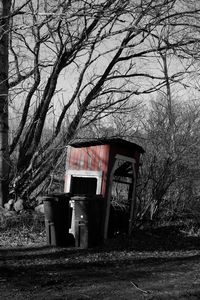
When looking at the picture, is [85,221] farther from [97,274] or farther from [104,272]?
[97,274]

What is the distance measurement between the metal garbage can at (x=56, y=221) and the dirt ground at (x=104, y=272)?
0.28 metres

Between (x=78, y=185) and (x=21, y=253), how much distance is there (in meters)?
3.15

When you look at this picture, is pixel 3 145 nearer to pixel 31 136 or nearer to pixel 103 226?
pixel 31 136

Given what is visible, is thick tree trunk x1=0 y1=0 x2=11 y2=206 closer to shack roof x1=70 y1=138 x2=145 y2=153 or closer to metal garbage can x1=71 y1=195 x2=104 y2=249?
shack roof x1=70 y1=138 x2=145 y2=153

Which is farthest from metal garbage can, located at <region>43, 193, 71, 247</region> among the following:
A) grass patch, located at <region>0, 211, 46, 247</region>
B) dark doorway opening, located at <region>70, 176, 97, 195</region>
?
dark doorway opening, located at <region>70, 176, 97, 195</region>

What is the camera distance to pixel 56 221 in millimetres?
8016

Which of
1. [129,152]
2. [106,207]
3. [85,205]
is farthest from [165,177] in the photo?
[85,205]

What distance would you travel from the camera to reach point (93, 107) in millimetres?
12906

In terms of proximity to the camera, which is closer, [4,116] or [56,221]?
[56,221]

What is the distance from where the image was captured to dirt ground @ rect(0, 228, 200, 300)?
487 centimetres

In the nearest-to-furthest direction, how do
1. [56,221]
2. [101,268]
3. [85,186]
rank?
[101,268] < [56,221] < [85,186]

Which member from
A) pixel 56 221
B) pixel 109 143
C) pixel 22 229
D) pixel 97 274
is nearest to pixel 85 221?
pixel 56 221

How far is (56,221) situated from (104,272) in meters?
2.24

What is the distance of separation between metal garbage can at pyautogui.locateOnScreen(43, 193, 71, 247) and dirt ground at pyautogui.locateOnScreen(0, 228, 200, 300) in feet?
0.90
